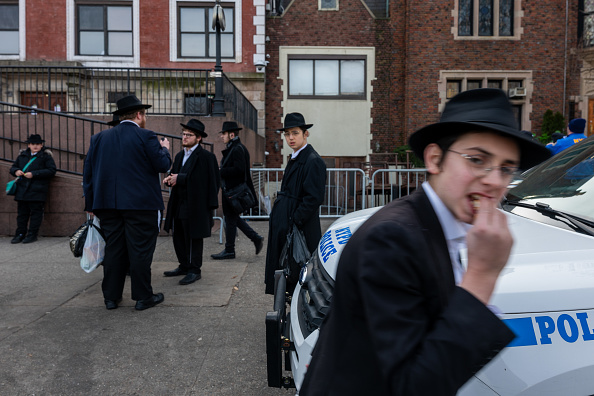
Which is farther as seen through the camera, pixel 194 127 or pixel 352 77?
pixel 352 77

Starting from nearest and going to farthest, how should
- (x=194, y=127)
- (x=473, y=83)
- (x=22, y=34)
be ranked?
(x=194, y=127) < (x=22, y=34) < (x=473, y=83)

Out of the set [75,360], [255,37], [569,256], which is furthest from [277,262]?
[255,37]

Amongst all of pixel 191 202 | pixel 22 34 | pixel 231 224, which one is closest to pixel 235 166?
pixel 231 224

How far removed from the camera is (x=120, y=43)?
59.3ft

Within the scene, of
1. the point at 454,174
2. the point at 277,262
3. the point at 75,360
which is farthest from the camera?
the point at 277,262

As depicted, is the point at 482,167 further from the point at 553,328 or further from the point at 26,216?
the point at 26,216

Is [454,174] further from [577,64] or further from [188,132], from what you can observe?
[577,64]

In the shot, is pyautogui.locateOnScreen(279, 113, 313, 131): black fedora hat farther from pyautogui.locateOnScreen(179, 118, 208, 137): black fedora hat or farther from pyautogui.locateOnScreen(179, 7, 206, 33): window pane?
pyautogui.locateOnScreen(179, 7, 206, 33): window pane

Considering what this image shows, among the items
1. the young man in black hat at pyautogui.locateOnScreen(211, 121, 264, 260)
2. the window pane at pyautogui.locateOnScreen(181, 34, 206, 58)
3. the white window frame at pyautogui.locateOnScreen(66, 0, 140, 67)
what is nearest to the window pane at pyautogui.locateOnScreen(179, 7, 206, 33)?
the window pane at pyautogui.locateOnScreen(181, 34, 206, 58)

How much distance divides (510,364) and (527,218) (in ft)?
3.23

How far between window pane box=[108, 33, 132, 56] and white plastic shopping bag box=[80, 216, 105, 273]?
47.3 ft

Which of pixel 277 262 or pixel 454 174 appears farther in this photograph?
pixel 277 262

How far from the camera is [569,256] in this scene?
78.7 inches

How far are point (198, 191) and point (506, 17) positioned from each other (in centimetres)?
1751
